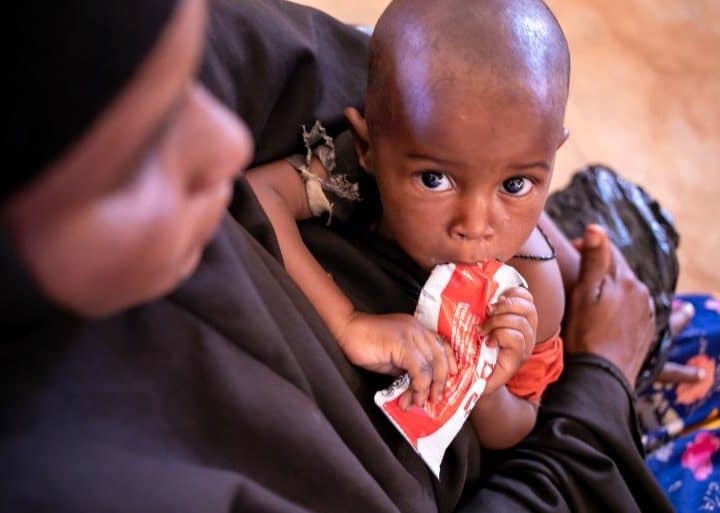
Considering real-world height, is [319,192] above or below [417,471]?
above

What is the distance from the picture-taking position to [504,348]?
75 cm

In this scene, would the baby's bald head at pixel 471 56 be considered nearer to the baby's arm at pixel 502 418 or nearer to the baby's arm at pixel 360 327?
the baby's arm at pixel 360 327

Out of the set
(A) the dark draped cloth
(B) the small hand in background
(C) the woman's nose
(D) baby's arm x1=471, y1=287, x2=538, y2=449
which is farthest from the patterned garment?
(C) the woman's nose

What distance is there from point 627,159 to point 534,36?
1206mm

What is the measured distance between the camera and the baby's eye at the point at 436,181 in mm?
734

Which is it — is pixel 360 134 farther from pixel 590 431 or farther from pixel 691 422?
pixel 691 422

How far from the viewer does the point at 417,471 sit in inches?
29.0

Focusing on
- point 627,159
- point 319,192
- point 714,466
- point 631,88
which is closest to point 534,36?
point 319,192

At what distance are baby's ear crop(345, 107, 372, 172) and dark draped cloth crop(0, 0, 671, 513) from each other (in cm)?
4

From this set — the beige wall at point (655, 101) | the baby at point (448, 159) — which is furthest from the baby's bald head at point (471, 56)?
the beige wall at point (655, 101)

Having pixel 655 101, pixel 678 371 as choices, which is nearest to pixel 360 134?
pixel 678 371

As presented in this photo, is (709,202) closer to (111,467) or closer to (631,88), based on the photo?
(631,88)

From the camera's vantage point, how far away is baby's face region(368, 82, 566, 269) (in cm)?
70

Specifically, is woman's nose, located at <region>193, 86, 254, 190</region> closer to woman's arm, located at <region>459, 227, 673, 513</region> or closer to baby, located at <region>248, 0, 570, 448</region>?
baby, located at <region>248, 0, 570, 448</region>
